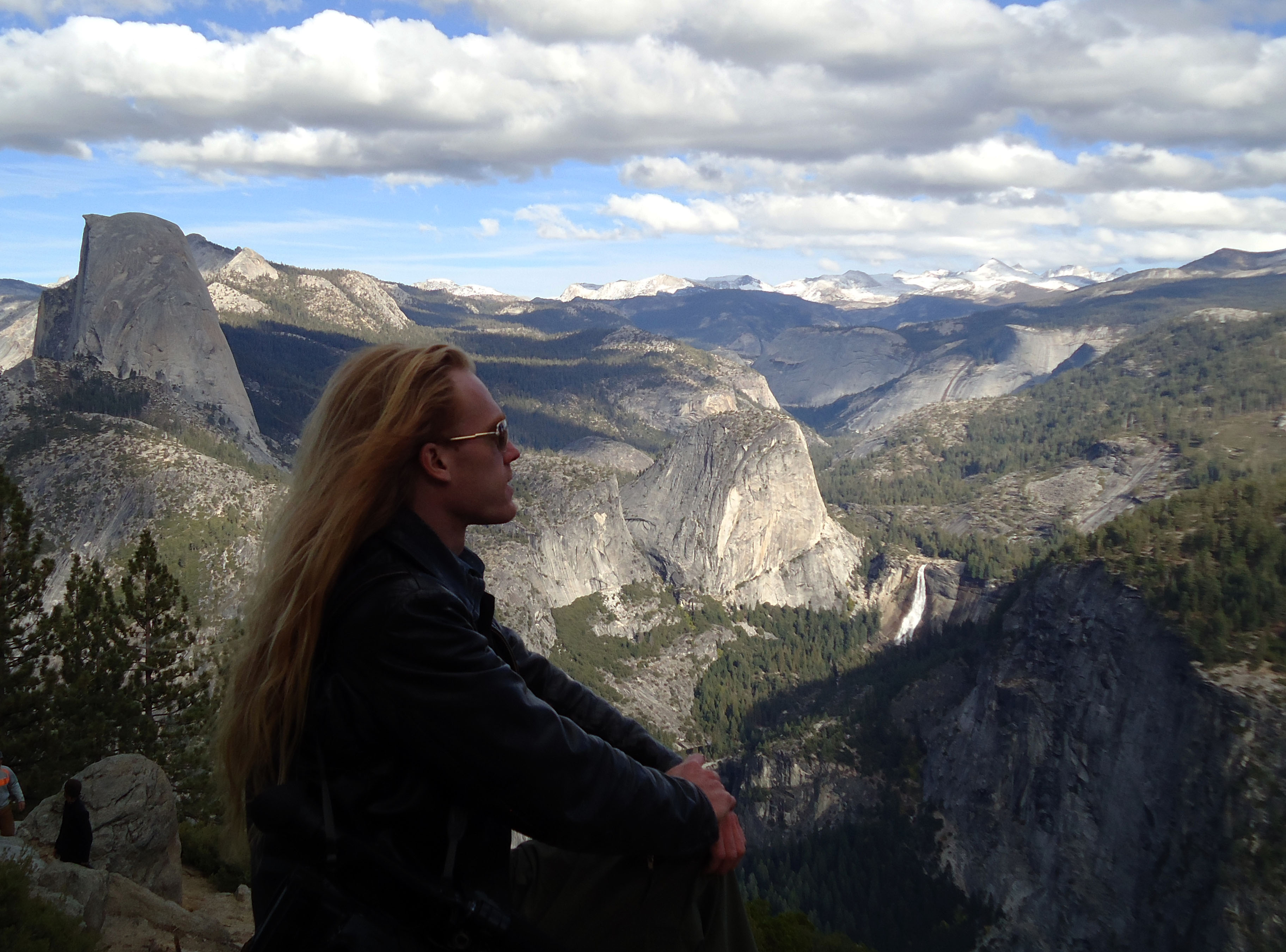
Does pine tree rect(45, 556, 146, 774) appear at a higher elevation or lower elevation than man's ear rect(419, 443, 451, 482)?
lower

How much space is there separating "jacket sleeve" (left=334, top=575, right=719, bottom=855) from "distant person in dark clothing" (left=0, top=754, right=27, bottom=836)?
42.1ft

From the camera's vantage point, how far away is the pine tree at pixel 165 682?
21.1 m

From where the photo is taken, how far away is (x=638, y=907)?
338cm

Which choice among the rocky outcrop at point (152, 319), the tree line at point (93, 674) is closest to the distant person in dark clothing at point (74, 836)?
the tree line at point (93, 674)

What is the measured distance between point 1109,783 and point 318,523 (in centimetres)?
6800

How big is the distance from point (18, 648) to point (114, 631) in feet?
8.18

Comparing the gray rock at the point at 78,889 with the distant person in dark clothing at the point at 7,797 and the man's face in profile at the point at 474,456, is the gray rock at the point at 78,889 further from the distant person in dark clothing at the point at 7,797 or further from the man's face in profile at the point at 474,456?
the man's face in profile at the point at 474,456

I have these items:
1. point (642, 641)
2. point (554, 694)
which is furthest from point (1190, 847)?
point (642, 641)

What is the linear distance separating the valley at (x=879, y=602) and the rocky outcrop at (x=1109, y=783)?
220mm

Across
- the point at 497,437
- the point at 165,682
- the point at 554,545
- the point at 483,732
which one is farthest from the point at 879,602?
the point at 483,732

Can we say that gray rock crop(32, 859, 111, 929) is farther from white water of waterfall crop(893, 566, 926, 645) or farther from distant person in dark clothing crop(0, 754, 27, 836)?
white water of waterfall crop(893, 566, 926, 645)

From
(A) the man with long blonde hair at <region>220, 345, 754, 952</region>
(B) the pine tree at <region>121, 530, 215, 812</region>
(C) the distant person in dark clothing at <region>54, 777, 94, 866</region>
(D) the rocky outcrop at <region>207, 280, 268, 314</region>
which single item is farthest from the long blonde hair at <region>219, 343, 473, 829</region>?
(D) the rocky outcrop at <region>207, 280, 268, 314</region>

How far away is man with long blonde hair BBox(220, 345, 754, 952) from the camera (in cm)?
292

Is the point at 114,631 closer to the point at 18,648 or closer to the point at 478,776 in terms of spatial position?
the point at 18,648
